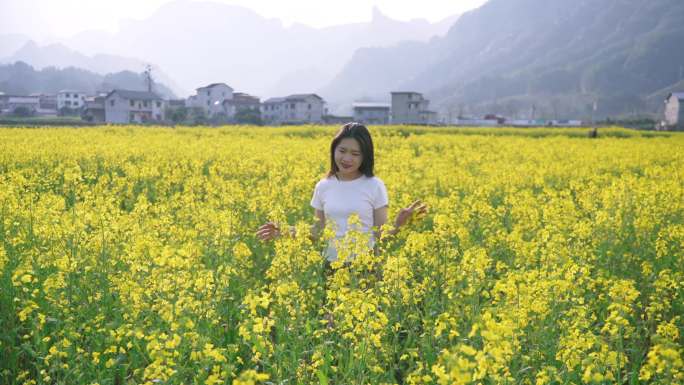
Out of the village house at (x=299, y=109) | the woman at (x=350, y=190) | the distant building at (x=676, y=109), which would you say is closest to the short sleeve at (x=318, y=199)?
the woman at (x=350, y=190)

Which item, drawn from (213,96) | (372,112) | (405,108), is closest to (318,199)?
(405,108)

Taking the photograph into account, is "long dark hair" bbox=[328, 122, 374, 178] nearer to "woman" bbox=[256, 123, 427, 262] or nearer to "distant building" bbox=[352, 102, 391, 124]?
"woman" bbox=[256, 123, 427, 262]

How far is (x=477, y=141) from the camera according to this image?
2375 cm

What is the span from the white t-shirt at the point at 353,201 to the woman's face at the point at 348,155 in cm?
18

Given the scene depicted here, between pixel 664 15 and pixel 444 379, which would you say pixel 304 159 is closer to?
pixel 444 379

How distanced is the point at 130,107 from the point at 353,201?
2877 inches

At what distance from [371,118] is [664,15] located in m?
169

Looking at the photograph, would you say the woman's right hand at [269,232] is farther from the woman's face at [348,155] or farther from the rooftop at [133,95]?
the rooftop at [133,95]

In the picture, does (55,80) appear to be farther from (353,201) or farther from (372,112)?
(353,201)

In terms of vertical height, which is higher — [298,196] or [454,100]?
[454,100]

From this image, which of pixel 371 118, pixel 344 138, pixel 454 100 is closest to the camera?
pixel 344 138

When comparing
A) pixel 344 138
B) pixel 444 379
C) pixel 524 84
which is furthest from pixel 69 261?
pixel 524 84

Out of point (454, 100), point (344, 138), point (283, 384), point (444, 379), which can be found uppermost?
point (454, 100)

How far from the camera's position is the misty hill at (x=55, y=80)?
161875 millimetres
